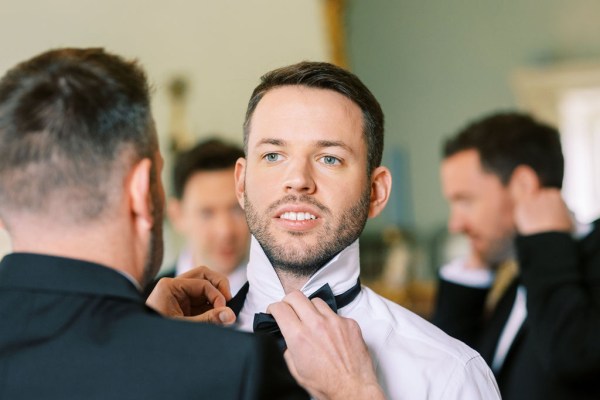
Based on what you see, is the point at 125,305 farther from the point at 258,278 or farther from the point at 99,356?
the point at 258,278

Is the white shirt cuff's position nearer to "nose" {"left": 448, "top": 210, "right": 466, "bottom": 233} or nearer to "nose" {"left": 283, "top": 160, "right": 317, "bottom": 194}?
"nose" {"left": 448, "top": 210, "right": 466, "bottom": 233}

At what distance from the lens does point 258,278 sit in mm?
1291

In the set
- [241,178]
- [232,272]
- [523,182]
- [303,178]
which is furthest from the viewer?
[232,272]

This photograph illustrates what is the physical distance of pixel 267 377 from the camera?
2.99 ft

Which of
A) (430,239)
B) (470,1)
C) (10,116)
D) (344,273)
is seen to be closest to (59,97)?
(10,116)

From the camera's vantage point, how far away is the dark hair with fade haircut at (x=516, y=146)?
241 cm

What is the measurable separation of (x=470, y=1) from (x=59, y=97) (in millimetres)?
5879

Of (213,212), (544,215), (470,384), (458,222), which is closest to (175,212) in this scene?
(213,212)

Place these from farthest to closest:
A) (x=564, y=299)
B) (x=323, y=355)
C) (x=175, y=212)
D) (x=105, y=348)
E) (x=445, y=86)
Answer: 1. (x=445, y=86)
2. (x=175, y=212)
3. (x=564, y=299)
4. (x=323, y=355)
5. (x=105, y=348)

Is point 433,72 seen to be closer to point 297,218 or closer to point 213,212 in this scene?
point 213,212

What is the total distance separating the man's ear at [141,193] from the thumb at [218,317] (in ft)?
0.91

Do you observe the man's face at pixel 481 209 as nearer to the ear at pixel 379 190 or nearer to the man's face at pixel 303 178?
the ear at pixel 379 190

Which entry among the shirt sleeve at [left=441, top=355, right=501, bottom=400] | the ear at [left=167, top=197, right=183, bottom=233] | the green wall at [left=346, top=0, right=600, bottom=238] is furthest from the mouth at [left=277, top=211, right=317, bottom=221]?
the green wall at [left=346, top=0, right=600, bottom=238]

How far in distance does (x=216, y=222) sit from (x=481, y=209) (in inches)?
32.3
